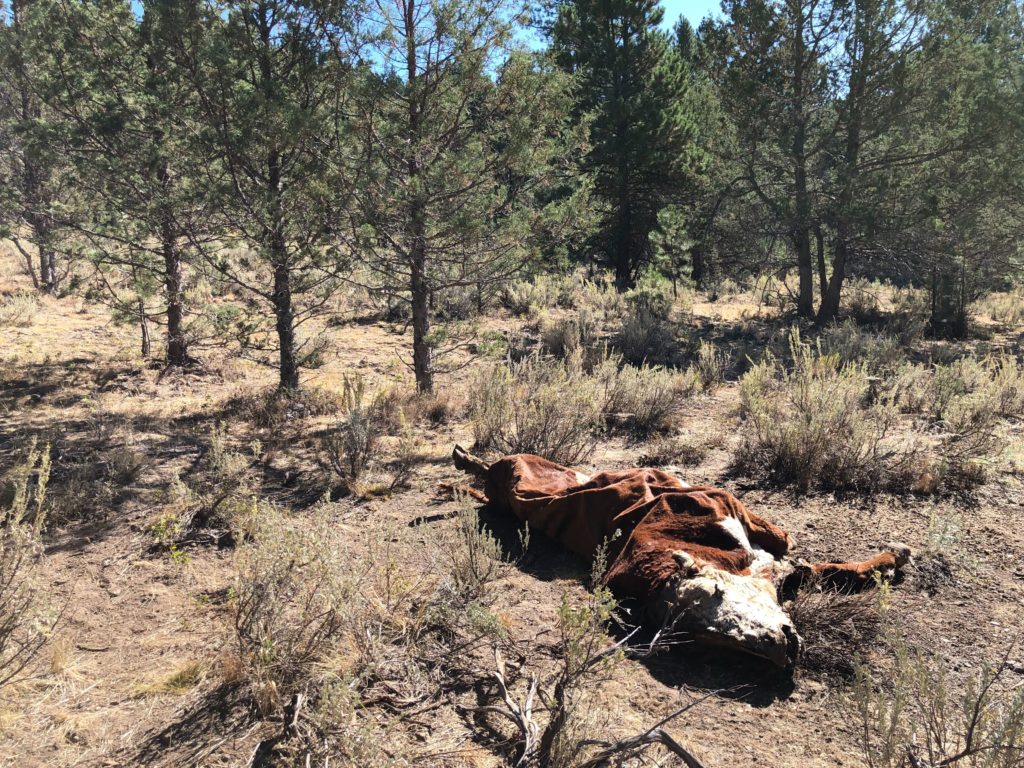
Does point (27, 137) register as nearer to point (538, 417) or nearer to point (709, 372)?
point (538, 417)

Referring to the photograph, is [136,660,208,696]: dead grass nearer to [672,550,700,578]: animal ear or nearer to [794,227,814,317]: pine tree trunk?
[672,550,700,578]: animal ear

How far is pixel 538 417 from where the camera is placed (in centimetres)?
571

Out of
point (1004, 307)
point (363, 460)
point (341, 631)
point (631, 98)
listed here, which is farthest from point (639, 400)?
point (1004, 307)

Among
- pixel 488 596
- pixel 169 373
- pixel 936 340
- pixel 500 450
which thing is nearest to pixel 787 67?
pixel 936 340

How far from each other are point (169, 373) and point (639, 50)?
12931mm

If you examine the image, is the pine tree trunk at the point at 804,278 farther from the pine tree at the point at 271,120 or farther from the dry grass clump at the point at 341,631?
the dry grass clump at the point at 341,631

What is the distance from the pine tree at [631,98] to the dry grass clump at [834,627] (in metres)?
13.8

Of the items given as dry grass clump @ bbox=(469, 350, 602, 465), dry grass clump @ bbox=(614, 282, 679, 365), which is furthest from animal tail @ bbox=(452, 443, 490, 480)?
dry grass clump @ bbox=(614, 282, 679, 365)

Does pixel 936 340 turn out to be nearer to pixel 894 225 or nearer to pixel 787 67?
pixel 894 225

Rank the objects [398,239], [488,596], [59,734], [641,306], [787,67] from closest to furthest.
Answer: [59,734], [488,596], [398,239], [787,67], [641,306]

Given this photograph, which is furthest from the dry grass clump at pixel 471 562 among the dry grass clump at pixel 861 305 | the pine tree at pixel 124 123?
the dry grass clump at pixel 861 305

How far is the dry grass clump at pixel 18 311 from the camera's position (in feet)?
36.9

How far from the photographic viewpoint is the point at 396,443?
20.9 feet

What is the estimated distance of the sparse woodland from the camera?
269cm
